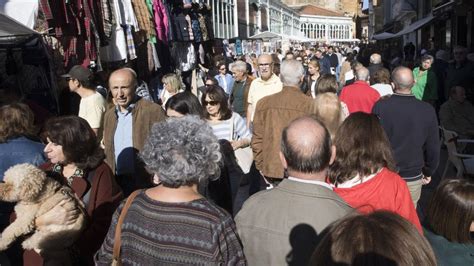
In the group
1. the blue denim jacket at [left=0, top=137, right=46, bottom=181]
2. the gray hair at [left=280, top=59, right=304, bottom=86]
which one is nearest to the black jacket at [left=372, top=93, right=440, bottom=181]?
the gray hair at [left=280, top=59, right=304, bottom=86]

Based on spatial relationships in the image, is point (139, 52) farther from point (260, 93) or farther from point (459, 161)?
point (459, 161)

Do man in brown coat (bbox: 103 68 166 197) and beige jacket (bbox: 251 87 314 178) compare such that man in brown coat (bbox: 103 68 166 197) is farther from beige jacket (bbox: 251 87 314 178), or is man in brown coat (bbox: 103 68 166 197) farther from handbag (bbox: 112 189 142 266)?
handbag (bbox: 112 189 142 266)

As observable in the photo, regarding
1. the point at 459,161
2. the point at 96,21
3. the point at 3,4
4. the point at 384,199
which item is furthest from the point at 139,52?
the point at 384,199

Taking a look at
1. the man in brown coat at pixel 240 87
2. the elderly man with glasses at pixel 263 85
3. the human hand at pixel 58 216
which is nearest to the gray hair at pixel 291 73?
the elderly man with glasses at pixel 263 85

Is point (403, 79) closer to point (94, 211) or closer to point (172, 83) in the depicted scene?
point (94, 211)

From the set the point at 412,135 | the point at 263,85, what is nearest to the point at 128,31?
the point at 263,85

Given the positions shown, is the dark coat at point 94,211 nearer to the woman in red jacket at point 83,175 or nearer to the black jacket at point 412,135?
the woman in red jacket at point 83,175

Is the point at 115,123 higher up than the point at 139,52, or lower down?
lower down

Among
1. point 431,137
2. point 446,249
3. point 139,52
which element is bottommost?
point 446,249

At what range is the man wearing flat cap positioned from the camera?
550cm

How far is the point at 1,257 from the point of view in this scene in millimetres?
3939

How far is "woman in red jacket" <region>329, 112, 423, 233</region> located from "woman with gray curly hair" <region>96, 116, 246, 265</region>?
0.99m

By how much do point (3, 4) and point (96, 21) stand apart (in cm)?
152

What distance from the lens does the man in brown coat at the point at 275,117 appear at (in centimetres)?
509
